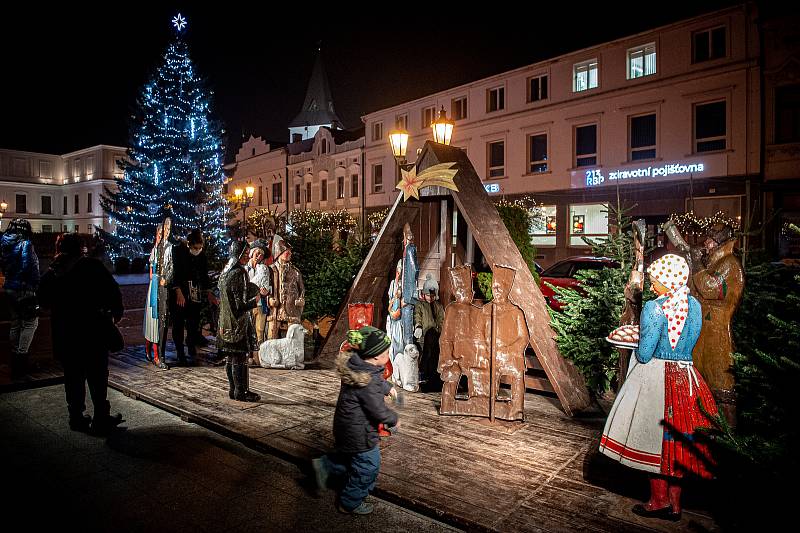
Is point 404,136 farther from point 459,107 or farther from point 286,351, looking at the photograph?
point 459,107

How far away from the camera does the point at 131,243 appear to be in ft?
81.2

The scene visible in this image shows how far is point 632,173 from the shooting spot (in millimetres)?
25844

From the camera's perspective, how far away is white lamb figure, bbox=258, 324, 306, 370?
29.0 feet

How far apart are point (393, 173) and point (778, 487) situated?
35932mm

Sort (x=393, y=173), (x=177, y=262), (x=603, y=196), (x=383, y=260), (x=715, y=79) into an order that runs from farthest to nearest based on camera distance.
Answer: (x=393, y=173) → (x=603, y=196) → (x=715, y=79) → (x=177, y=262) → (x=383, y=260)

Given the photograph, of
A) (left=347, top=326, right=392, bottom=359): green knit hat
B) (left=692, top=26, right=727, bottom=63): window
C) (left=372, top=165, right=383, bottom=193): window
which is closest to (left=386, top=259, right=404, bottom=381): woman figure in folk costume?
(left=347, top=326, right=392, bottom=359): green knit hat

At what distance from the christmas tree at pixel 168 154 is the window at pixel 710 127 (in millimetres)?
20772

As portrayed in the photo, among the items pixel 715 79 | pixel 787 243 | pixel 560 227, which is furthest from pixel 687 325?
pixel 560 227

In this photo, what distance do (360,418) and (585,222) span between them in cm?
2598

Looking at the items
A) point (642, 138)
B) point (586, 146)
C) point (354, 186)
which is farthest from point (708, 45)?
point (354, 186)

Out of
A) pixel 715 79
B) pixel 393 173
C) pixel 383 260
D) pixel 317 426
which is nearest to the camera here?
pixel 317 426

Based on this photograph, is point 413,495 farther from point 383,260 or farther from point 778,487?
point 383,260

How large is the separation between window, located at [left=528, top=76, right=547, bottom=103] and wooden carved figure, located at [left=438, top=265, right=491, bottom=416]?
25.6 m

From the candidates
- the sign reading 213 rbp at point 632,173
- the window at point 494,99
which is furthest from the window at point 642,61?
the window at point 494,99
